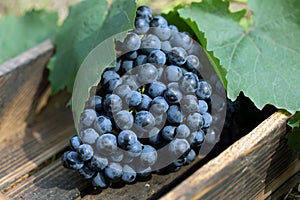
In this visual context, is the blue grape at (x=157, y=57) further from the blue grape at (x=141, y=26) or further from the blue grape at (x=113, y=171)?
the blue grape at (x=113, y=171)

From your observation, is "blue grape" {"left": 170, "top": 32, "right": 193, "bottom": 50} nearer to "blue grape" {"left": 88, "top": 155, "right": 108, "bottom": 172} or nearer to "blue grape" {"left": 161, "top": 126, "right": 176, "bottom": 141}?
"blue grape" {"left": 161, "top": 126, "right": 176, "bottom": 141}

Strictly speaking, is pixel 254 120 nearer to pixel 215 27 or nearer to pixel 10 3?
pixel 215 27

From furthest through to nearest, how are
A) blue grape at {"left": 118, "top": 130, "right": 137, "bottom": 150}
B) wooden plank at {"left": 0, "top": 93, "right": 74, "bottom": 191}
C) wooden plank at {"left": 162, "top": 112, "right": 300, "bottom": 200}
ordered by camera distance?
1. wooden plank at {"left": 0, "top": 93, "right": 74, "bottom": 191}
2. blue grape at {"left": 118, "top": 130, "right": 137, "bottom": 150}
3. wooden plank at {"left": 162, "top": 112, "right": 300, "bottom": 200}

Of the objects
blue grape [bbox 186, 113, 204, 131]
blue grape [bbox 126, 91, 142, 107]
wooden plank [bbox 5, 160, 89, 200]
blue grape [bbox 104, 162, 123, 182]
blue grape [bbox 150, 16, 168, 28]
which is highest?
blue grape [bbox 150, 16, 168, 28]

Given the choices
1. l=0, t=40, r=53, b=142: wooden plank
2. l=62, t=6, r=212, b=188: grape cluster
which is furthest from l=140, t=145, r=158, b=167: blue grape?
l=0, t=40, r=53, b=142: wooden plank

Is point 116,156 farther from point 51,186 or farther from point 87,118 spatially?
point 51,186

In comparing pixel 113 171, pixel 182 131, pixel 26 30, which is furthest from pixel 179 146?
pixel 26 30
